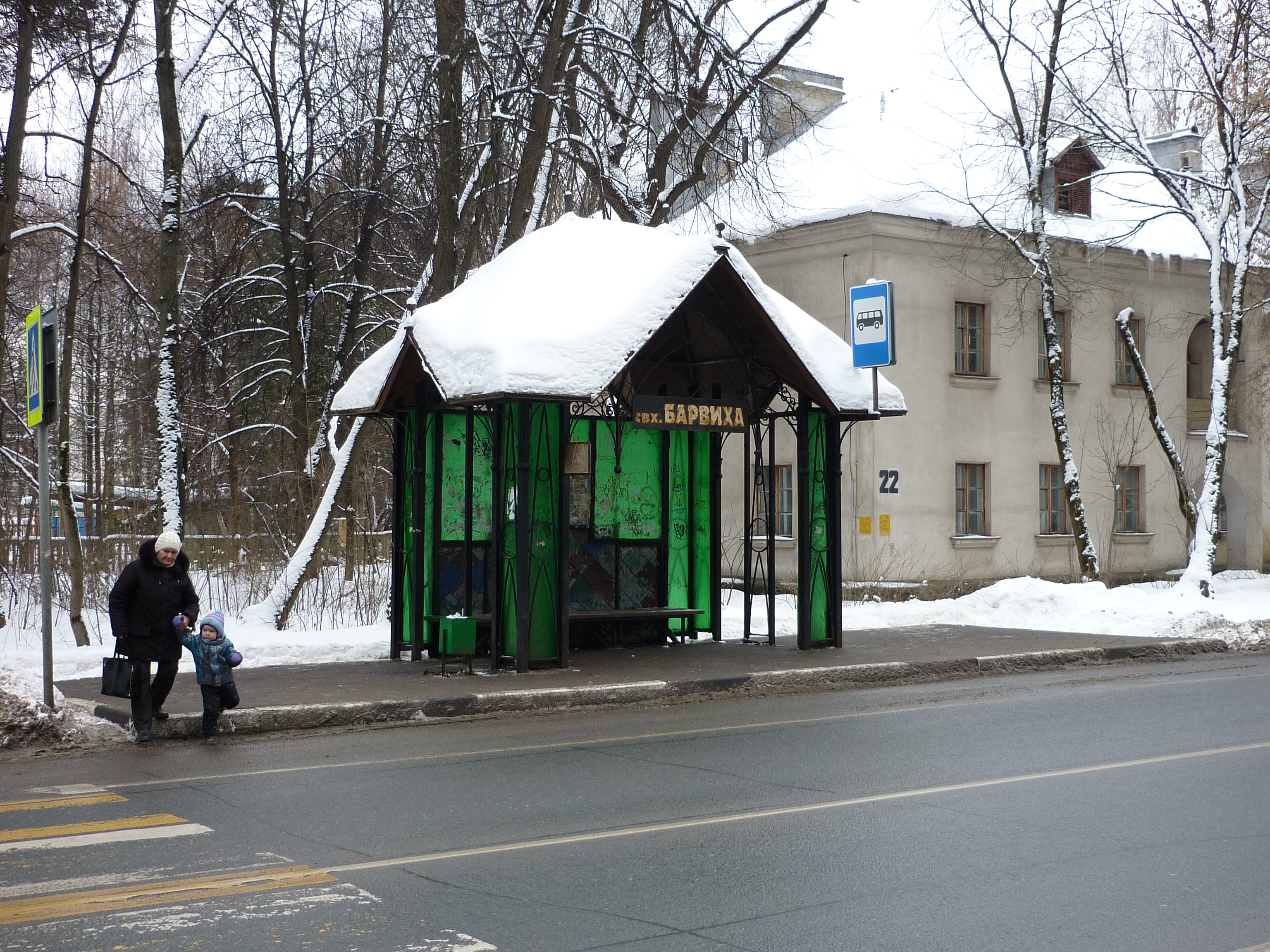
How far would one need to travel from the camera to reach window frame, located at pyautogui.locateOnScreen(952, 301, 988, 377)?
92.5 ft

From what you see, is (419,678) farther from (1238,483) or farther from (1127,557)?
(1238,483)

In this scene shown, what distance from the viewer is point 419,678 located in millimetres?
13000

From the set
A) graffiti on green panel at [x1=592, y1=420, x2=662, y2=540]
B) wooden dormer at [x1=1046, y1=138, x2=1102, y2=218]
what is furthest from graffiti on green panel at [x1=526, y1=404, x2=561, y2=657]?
wooden dormer at [x1=1046, y1=138, x2=1102, y2=218]

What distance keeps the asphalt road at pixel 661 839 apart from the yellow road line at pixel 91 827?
24 mm

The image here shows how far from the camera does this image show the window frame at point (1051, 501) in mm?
29656

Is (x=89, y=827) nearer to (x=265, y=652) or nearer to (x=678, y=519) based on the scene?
(x=265, y=652)

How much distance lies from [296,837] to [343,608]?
1439cm

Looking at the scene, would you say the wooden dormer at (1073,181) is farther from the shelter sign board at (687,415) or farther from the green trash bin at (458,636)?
the green trash bin at (458,636)

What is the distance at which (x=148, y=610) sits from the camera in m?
10.4

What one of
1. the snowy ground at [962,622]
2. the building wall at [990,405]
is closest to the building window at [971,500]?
the building wall at [990,405]

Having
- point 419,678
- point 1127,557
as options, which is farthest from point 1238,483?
point 419,678

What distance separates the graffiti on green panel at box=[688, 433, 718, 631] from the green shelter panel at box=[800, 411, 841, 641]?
1.35 m

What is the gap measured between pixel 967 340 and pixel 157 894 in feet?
82.8

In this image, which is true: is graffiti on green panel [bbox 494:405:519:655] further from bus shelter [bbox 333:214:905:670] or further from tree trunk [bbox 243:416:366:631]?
tree trunk [bbox 243:416:366:631]
